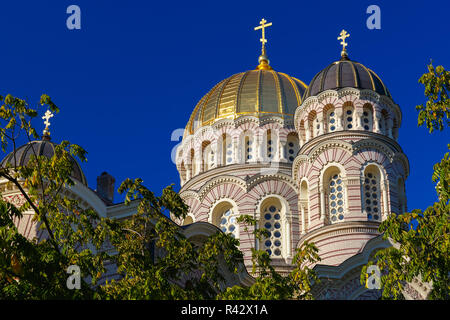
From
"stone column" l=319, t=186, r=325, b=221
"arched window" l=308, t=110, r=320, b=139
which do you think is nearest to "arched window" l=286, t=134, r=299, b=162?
"arched window" l=308, t=110, r=320, b=139

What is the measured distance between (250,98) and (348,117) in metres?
6.54

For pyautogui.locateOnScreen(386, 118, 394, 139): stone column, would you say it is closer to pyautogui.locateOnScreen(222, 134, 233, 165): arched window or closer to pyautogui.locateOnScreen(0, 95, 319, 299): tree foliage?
pyautogui.locateOnScreen(222, 134, 233, 165): arched window

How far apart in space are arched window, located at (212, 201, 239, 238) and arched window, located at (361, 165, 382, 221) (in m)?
6.33

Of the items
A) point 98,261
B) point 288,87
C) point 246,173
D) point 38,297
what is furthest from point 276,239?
point 38,297

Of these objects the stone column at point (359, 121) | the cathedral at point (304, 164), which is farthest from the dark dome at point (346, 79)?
the stone column at point (359, 121)

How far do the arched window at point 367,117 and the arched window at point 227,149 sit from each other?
6642 millimetres

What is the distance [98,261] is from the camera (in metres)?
13.9

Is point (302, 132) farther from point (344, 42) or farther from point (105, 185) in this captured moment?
point (105, 185)

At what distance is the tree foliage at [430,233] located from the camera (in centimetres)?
1294

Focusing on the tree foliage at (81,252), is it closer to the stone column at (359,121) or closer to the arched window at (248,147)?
the stone column at (359,121)

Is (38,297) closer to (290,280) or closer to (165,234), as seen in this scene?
(165,234)

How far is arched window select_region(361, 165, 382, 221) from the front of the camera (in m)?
28.4

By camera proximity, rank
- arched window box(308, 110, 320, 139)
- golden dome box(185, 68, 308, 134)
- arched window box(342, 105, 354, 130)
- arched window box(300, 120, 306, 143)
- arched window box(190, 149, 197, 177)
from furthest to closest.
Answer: arched window box(190, 149, 197, 177) < golden dome box(185, 68, 308, 134) < arched window box(300, 120, 306, 143) < arched window box(308, 110, 320, 139) < arched window box(342, 105, 354, 130)
